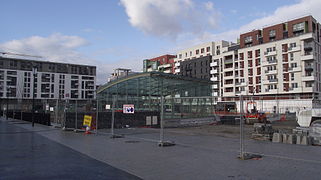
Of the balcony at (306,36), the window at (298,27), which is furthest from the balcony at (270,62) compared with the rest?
the window at (298,27)

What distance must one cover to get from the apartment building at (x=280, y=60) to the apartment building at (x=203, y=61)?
7.07 meters

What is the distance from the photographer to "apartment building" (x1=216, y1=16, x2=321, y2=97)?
64312 mm

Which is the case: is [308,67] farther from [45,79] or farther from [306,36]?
[45,79]

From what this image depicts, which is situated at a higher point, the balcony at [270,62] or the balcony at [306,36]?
the balcony at [306,36]

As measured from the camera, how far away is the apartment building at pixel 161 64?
111 metres

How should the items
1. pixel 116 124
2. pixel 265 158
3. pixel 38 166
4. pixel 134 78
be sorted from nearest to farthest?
pixel 38 166
pixel 265 158
pixel 116 124
pixel 134 78

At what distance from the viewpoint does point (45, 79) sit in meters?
118

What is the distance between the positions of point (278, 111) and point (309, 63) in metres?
61.2

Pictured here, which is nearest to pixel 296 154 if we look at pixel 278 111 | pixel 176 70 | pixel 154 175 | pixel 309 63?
pixel 278 111

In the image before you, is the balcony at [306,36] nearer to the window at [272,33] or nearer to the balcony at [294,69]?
the balcony at [294,69]

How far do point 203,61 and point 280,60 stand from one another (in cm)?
2892

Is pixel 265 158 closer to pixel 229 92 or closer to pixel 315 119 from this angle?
pixel 315 119

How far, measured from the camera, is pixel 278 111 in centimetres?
1285

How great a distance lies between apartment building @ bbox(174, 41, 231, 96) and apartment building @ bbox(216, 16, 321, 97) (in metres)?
7.07
